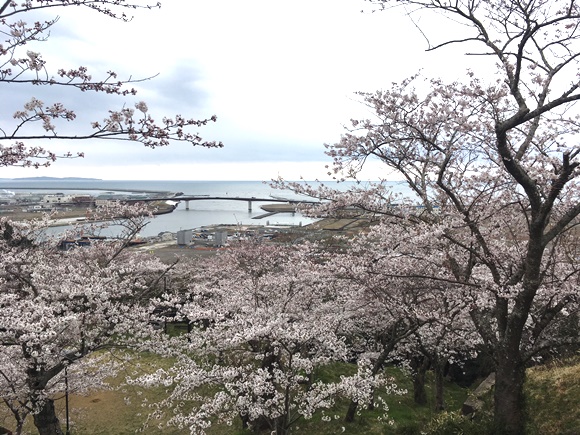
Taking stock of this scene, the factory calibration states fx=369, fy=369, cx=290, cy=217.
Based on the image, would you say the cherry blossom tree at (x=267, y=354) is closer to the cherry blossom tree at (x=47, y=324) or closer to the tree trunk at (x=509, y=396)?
the cherry blossom tree at (x=47, y=324)

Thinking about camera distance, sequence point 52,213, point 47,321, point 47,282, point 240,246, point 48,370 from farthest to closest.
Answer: point 240,246, point 52,213, point 47,282, point 48,370, point 47,321

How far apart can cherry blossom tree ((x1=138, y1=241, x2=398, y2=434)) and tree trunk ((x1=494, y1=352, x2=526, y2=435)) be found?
6.45 feet

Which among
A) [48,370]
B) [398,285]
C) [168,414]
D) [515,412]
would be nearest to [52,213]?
[48,370]

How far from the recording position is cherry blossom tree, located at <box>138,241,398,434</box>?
6676 mm

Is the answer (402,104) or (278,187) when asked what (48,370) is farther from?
(402,104)

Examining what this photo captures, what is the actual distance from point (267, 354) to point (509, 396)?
15.3 ft

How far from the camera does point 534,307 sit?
9078mm

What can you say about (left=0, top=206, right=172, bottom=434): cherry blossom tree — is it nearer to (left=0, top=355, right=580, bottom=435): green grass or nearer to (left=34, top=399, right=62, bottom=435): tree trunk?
(left=34, top=399, right=62, bottom=435): tree trunk

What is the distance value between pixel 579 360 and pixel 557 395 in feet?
7.42

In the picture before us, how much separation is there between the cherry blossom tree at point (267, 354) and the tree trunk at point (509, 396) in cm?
197

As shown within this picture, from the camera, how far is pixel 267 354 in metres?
8.27

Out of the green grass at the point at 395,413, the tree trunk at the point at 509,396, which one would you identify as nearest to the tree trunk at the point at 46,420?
the green grass at the point at 395,413

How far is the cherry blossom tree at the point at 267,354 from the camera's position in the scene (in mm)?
6676

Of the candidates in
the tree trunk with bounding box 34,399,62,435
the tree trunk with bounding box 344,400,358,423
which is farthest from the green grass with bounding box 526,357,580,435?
the tree trunk with bounding box 34,399,62,435
